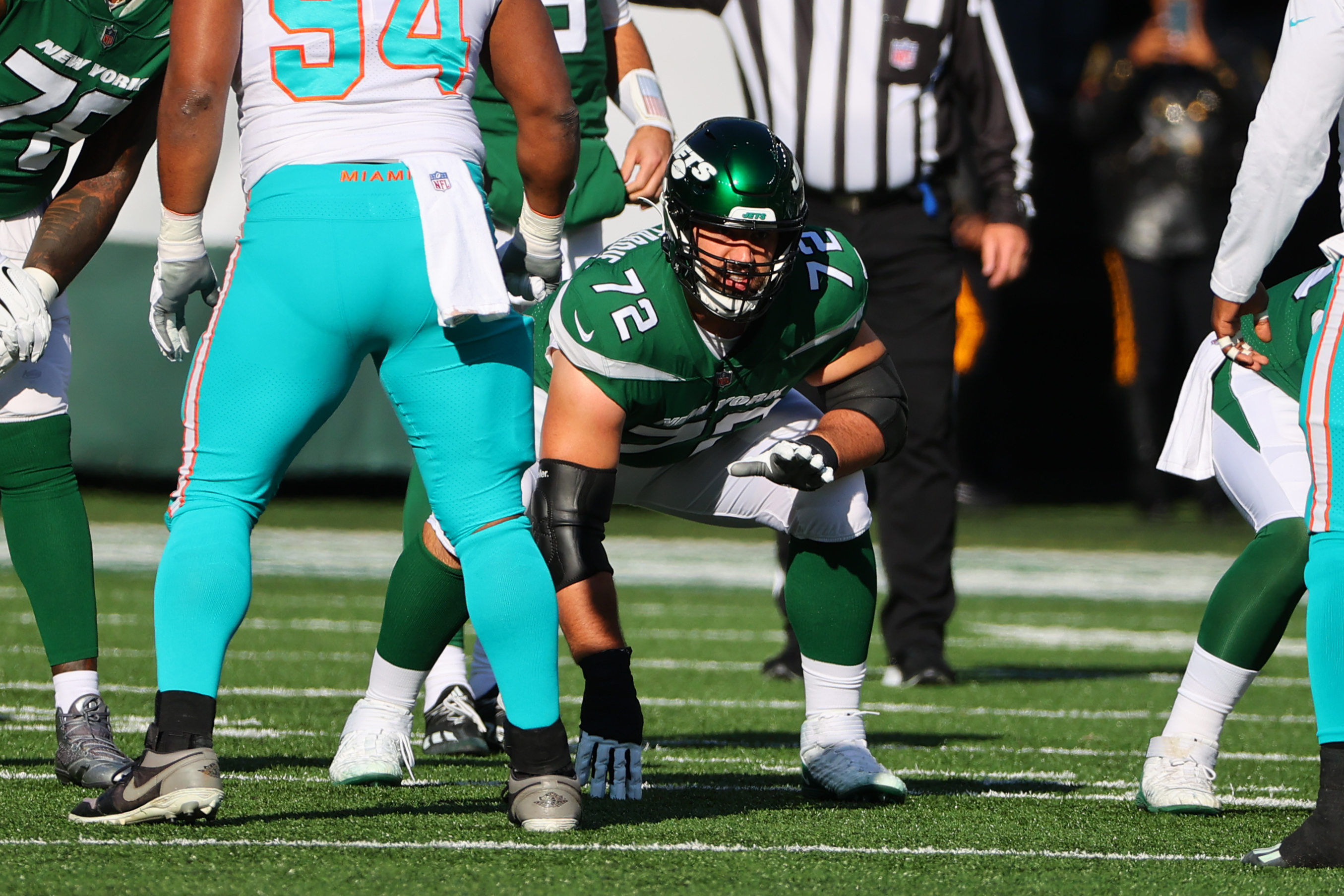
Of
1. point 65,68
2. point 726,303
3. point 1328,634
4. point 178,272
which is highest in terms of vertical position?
point 65,68

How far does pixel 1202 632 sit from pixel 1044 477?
10698 mm

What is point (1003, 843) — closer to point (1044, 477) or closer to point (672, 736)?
point (672, 736)

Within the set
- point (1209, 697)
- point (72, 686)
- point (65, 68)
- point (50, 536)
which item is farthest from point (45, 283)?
point (1209, 697)

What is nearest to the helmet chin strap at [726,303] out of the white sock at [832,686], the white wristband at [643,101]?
the white sock at [832,686]

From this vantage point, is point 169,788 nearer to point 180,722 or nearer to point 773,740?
point 180,722

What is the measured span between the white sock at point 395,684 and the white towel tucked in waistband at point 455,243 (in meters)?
1.00

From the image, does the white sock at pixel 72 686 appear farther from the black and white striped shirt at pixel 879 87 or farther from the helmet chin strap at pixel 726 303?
the black and white striped shirt at pixel 879 87

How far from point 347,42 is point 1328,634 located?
179cm

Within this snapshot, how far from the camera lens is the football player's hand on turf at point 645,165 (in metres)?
4.76

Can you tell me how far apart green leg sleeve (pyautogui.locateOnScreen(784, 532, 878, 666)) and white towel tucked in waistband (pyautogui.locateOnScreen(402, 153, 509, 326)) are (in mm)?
1094

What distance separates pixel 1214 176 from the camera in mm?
11047

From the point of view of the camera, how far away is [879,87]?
615cm

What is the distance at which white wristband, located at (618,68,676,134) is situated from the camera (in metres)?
4.93

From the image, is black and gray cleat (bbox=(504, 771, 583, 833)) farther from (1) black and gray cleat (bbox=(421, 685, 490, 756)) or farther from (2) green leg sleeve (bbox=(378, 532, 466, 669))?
(1) black and gray cleat (bbox=(421, 685, 490, 756))
